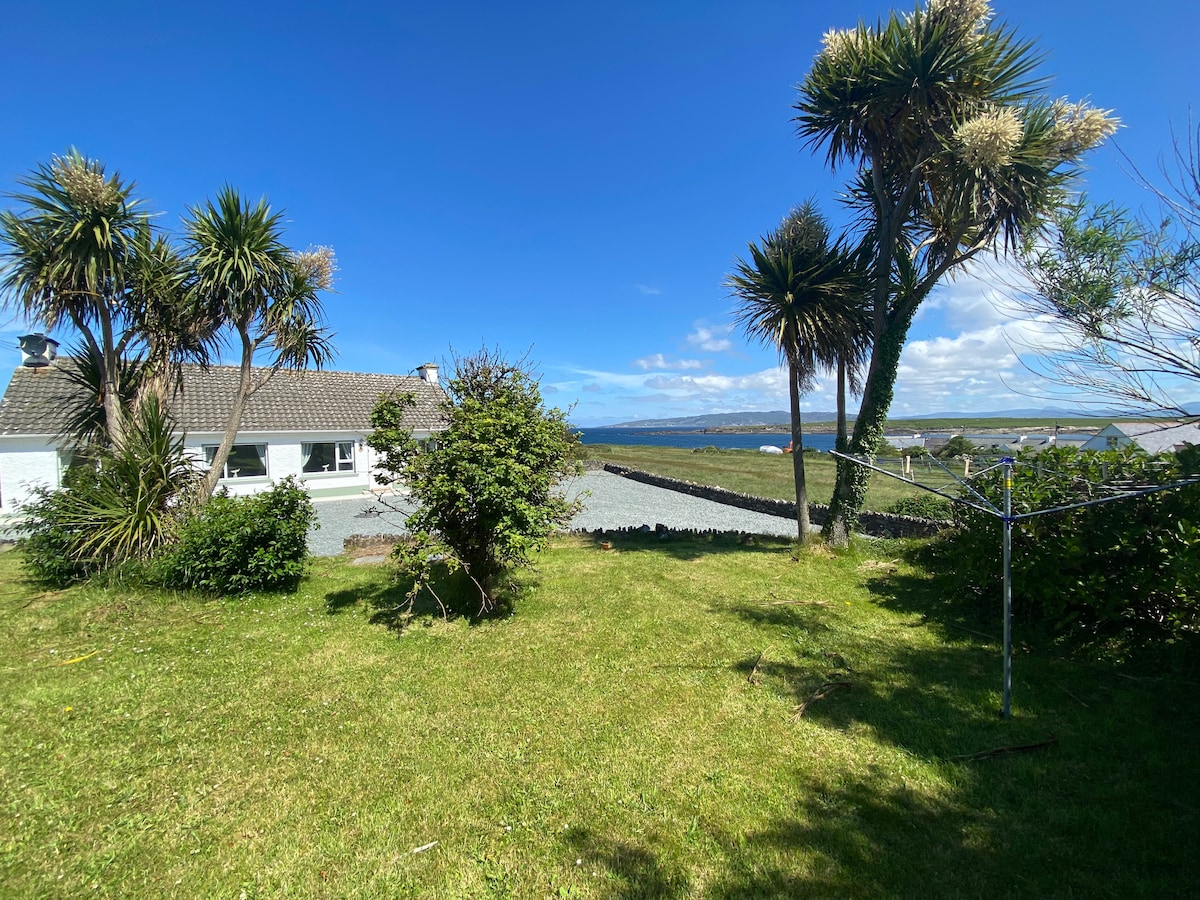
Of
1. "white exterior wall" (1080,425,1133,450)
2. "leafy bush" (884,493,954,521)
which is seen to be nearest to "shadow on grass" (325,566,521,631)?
"white exterior wall" (1080,425,1133,450)

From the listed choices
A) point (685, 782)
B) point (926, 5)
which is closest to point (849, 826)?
point (685, 782)

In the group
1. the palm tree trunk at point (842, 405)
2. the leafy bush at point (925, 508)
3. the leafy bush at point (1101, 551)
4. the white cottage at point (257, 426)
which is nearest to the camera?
the leafy bush at point (1101, 551)

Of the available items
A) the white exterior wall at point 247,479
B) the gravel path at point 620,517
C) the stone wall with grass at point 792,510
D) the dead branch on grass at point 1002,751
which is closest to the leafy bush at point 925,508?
the stone wall with grass at point 792,510

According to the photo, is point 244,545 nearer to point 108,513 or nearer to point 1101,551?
point 108,513

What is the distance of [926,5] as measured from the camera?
7090mm

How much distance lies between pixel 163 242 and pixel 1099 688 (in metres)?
12.4

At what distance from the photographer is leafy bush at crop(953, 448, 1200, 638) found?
14.4 ft

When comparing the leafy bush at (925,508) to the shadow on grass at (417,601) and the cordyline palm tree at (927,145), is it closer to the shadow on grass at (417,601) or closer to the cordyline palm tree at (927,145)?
the cordyline palm tree at (927,145)

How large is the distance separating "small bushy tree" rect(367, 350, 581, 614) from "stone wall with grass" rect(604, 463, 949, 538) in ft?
29.6

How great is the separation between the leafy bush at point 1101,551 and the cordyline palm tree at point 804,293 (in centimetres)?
334

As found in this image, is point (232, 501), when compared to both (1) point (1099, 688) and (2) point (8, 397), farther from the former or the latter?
(2) point (8, 397)

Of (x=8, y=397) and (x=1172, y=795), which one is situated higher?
(x=8, y=397)

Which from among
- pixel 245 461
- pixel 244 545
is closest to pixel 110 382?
pixel 244 545

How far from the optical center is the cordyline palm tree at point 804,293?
8.66m
